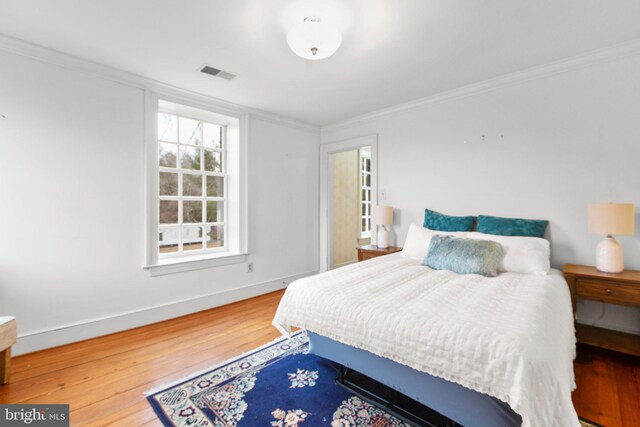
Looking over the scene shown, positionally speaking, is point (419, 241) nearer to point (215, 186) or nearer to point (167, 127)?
point (215, 186)

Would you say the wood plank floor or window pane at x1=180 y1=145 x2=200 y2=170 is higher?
window pane at x1=180 y1=145 x2=200 y2=170

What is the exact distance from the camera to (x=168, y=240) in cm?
340

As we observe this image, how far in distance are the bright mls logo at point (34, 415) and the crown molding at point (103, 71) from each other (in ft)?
8.59

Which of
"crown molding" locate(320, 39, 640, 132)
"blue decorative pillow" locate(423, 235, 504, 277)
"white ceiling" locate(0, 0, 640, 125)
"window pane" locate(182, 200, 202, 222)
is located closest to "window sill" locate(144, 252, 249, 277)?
"window pane" locate(182, 200, 202, 222)

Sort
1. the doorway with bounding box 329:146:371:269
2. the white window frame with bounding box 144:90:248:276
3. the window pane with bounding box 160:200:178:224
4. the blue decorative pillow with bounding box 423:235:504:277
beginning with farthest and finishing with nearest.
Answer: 1. the doorway with bounding box 329:146:371:269
2. the window pane with bounding box 160:200:178:224
3. the white window frame with bounding box 144:90:248:276
4. the blue decorative pillow with bounding box 423:235:504:277

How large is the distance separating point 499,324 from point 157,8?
110 inches

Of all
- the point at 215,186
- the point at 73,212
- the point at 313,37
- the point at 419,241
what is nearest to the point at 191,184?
the point at 215,186

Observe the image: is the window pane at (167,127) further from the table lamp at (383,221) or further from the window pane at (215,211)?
the table lamp at (383,221)

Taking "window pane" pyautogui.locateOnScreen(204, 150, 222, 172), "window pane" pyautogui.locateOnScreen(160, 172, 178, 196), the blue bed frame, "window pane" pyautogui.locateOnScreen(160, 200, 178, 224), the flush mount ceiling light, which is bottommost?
the blue bed frame

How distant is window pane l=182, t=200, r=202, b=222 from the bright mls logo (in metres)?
2.09

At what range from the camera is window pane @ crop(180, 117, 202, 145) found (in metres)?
3.52

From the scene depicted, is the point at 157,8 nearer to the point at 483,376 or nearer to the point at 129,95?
the point at 129,95

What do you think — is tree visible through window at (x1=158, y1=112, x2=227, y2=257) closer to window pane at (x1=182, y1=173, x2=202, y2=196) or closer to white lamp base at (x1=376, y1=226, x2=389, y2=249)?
window pane at (x1=182, y1=173, x2=202, y2=196)

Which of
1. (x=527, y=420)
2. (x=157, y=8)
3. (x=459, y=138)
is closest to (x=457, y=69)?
(x=459, y=138)
